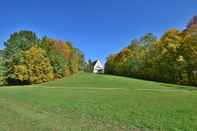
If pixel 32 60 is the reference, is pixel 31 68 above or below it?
below

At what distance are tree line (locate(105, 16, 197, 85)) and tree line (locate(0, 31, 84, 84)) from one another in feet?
60.6

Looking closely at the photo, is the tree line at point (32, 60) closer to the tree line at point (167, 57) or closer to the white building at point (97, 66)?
the tree line at point (167, 57)

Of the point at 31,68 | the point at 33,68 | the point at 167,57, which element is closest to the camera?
the point at 167,57

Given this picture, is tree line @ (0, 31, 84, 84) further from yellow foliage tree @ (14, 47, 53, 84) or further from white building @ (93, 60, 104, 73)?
white building @ (93, 60, 104, 73)

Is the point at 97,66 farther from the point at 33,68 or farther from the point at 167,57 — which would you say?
the point at 167,57

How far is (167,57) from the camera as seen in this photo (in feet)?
165

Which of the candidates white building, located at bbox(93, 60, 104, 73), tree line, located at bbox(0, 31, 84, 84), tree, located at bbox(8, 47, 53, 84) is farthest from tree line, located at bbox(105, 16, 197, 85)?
white building, located at bbox(93, 60, 104, 73)

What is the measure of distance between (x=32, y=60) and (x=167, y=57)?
3059 centimetres

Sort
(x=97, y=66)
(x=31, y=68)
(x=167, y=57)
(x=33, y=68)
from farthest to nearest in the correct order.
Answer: (x=97, y=66) → (x=33, y=68) → (x=31, y=68) → (x=167, y=57)

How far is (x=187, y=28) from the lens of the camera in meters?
45.2

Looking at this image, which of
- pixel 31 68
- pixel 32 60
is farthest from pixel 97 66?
pixel 31 68

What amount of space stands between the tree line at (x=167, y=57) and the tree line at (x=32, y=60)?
60.6 feet

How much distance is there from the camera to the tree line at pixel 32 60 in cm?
5681

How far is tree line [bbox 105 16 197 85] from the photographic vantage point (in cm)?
4409
